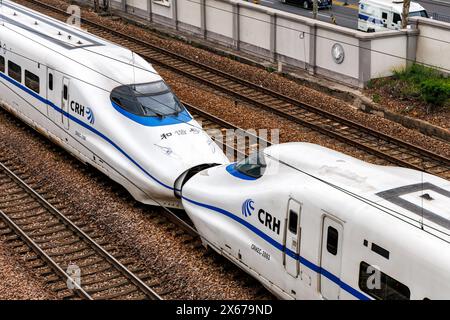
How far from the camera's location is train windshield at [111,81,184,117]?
18.7m

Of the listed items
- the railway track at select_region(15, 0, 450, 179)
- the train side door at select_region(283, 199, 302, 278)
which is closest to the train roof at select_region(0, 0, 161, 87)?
the railway track at select_region(15, 0, 450, 179)

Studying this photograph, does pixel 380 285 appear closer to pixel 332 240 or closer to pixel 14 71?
pixel 332 240

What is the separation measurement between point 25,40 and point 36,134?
2.85 meters

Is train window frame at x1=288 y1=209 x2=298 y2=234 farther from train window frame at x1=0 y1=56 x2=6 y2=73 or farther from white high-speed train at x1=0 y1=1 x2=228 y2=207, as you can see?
train window frame at x1=0 y1=56 x2=6 y2=73

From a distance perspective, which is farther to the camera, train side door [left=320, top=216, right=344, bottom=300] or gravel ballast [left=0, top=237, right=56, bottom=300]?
gravel ballast [left=0, top=237, right=56, bottom=300]

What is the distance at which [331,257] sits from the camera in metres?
12.4

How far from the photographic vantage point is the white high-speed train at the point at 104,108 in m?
17.6

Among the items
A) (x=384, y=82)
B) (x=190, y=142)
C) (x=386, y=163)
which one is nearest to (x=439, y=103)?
(x=384, y=82)

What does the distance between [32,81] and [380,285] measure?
13.2m

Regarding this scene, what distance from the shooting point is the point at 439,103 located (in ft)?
82.2

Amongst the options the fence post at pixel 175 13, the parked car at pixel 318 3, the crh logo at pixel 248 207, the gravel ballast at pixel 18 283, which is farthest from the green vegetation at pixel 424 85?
the parked car at pixel 318 3

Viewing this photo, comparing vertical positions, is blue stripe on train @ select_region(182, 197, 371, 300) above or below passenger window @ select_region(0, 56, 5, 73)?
below

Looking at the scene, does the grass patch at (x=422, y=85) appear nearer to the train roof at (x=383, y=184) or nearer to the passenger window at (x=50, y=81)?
the passenger window at (x=50, y=81)
